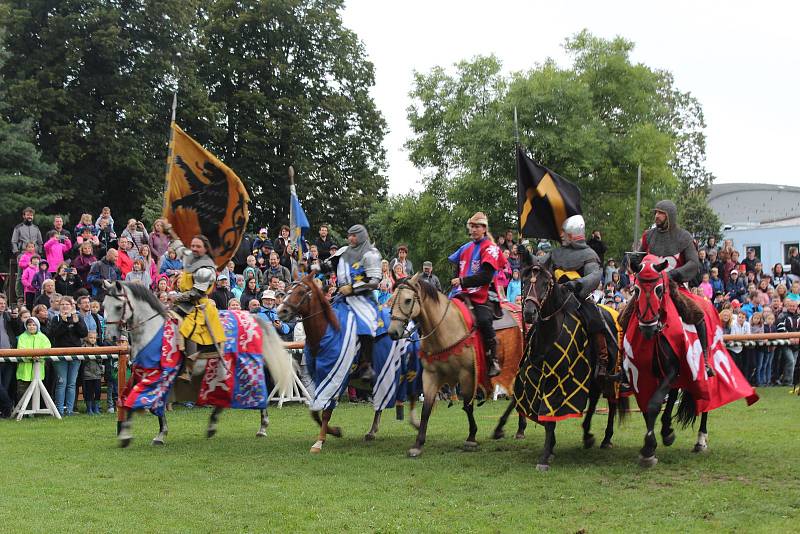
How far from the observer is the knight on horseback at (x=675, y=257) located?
10.3 meters

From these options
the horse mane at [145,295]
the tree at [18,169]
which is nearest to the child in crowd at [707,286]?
the horse mane at [145,295]

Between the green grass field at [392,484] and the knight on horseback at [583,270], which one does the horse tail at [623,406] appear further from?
the knight on horseback at [583,270]

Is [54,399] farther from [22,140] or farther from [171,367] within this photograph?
[22,140]

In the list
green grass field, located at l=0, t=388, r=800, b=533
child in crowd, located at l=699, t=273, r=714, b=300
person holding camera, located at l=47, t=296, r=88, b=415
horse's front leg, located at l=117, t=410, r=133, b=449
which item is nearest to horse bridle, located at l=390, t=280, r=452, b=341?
green grass field, located at l=0, t=388, r=800, b=533

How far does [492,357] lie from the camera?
11.9 metres

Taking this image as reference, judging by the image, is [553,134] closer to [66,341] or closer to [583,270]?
[66,341]

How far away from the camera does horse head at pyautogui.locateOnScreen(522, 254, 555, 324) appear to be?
971cm

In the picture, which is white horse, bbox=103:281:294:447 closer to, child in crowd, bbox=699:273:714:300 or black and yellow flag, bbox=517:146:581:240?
black and yellow flag, bbox=517:146:581:240

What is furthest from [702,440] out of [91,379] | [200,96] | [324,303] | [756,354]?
[200,96]

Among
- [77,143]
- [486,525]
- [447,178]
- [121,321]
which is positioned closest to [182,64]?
[77,143]

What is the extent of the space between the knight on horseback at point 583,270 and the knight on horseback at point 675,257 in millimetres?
393

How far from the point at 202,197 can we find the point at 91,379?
470 cm

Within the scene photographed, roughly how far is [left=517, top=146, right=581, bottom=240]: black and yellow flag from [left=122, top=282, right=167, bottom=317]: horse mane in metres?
4.71

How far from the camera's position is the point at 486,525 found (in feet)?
24.9
